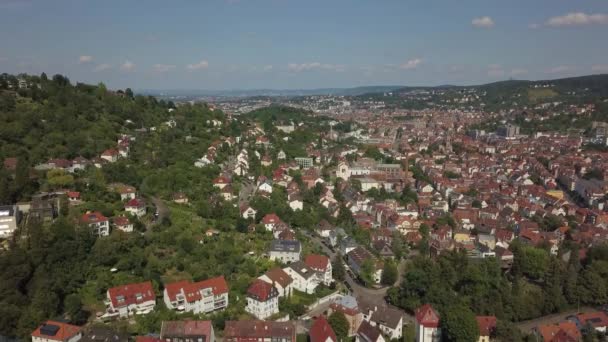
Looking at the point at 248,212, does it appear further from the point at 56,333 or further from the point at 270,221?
the point at 56,333

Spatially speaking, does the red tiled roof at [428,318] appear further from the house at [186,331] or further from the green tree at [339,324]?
the house at [186,331]

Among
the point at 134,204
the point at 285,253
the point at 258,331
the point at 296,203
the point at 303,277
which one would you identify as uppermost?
the point at 134,204

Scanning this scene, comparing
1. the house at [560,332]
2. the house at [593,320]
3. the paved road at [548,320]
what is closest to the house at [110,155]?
the paved road at [548,320]

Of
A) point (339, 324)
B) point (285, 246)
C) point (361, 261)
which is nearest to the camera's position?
point (339, 324)

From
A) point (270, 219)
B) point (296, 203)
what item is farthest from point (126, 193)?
point (296, 203)

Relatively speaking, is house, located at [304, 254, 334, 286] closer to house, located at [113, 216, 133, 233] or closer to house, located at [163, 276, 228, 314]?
house, located at [163, 276, 228, 314]
